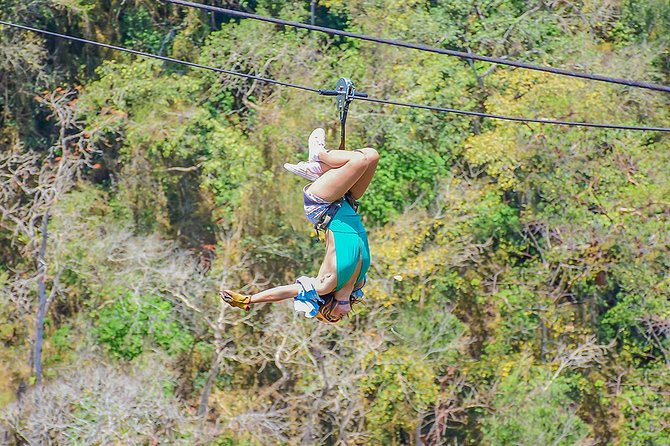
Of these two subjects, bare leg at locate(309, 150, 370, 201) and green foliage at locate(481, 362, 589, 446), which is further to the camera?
green foliage at locate(481, 362, 589, 446)

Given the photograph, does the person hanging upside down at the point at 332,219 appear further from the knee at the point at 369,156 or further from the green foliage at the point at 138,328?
the green foliage at the point at 138,328

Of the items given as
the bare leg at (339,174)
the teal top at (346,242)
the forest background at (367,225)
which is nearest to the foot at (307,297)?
the teal top at (346,242)

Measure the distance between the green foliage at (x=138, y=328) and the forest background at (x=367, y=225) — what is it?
0.03m

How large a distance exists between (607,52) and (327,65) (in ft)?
12.4

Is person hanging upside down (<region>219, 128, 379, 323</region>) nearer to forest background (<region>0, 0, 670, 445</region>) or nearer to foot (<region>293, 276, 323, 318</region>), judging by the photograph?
foot (<region>293, 276, 323, 318</region>)

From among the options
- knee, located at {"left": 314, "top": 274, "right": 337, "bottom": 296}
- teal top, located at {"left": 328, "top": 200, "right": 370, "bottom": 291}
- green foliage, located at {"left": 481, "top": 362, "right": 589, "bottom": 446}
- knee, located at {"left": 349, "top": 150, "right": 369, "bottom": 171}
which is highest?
knee, located at {"left": 349, "top": 150, "right": 369, "bottom": 171}

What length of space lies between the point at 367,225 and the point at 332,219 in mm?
9153

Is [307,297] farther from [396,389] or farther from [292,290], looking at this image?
A: [396,389]

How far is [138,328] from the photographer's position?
1380 cm

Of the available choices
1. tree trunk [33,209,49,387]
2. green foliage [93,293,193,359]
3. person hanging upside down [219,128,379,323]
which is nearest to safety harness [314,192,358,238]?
person hanging upside down [219,128,379,323]

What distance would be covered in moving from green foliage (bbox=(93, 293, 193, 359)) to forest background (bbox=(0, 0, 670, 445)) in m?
0.03

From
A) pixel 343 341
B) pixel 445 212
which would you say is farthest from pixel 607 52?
pixel 343 341

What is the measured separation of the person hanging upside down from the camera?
4938mm

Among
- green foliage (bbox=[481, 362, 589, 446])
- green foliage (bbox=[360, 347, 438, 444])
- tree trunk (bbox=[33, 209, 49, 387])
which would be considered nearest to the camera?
green foliage (bbox=[360, 347, 438, 444])
